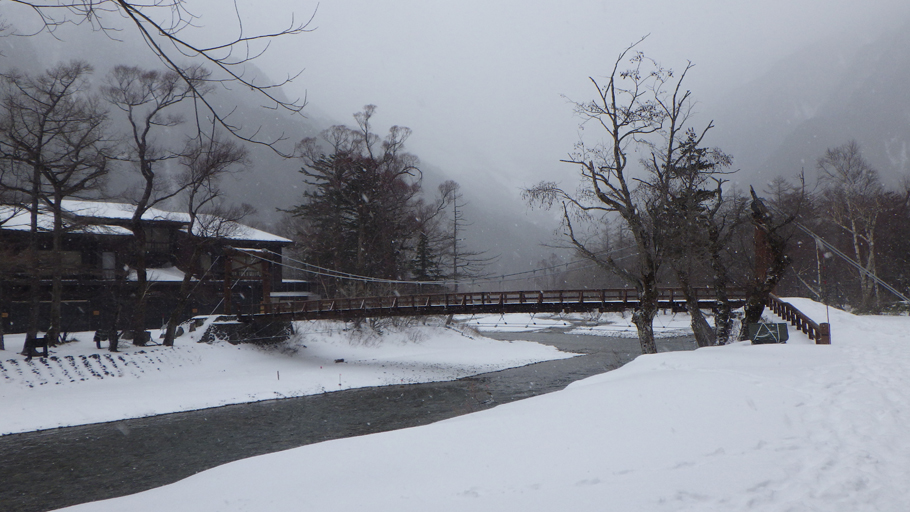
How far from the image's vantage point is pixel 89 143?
17141mm

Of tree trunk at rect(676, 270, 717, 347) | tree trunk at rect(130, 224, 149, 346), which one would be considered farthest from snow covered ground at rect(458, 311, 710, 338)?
tree trunk at rect(130, 224, 149, 346)

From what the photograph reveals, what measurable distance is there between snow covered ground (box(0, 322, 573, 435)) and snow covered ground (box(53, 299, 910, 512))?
12571mm

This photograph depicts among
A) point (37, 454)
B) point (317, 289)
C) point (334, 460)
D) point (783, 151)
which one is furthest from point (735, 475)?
point (783, 151)

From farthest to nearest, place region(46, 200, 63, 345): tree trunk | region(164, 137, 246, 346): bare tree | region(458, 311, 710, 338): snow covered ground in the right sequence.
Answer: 1. region(458, 311, 710, 338): snow covered ground
2. region(164, 137, 246, 346): bare tree
3. region(46, 200, 63, 345): tree trunk

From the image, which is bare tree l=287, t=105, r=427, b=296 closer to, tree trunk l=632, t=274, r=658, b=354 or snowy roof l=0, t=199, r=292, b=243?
snowy roof l=0, t=199, r=292, b=243

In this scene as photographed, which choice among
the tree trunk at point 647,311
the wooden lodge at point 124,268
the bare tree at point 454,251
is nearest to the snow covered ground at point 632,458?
the tree trunk at point 647,311

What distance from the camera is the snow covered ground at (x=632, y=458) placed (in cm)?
382

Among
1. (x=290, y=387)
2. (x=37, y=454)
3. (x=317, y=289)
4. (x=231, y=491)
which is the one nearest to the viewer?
(x=231, y=491)

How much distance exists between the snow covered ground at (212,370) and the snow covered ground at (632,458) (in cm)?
1257

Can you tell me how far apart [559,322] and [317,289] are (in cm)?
2628

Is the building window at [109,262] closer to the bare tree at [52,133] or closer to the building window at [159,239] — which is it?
the building window at [159,239]

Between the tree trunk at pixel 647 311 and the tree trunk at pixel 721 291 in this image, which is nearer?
the tree trunk at pixel 721 291

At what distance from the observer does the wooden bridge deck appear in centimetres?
2061

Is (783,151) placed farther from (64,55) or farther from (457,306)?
(64,55)
